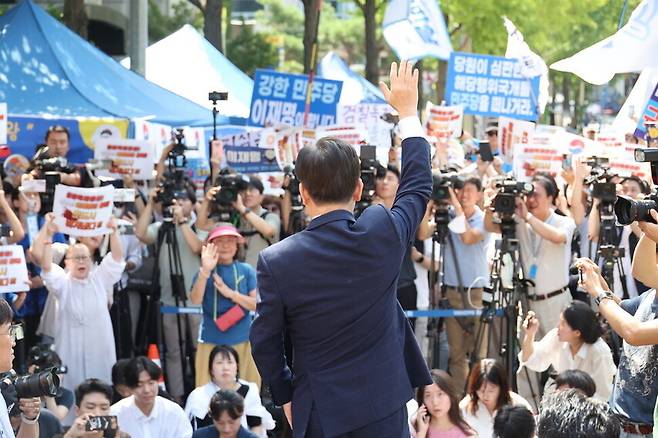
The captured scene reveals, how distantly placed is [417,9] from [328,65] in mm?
5403

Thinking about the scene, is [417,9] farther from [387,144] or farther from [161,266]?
[161,266]

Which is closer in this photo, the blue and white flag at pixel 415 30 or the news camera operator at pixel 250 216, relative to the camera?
the news camera operator at pixel 250 216

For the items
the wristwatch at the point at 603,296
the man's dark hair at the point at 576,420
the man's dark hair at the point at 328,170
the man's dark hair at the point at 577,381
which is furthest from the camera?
the man's dark hair at the point at 577,381

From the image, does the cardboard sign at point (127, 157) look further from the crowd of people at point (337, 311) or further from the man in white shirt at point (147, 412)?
the man in white shirt at point (147, 412)

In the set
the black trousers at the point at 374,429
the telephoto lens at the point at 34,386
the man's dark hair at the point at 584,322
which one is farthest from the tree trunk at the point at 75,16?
the black trousers at the point at 374,429

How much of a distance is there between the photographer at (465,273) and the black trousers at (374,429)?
612 cm

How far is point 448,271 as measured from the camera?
406 inches

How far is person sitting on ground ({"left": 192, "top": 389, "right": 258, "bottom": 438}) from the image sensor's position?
7.62 metres

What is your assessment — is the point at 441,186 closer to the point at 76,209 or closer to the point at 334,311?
the point at 76,209

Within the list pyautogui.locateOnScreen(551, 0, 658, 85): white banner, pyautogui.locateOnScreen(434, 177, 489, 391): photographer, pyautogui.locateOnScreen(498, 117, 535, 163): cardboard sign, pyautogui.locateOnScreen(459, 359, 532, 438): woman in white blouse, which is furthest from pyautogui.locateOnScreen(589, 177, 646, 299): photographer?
pyautogui.locateOnScreen(498, 117, 535, 163): cardboard sign

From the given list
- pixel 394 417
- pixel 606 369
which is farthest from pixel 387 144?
pixel 394 417

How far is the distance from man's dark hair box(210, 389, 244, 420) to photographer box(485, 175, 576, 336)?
2.90 meters

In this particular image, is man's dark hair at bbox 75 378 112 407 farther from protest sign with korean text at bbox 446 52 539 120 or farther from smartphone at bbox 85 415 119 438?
protest sign with korean text at bbox 446 52 539 120

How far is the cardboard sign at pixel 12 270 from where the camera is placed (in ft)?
26.5
